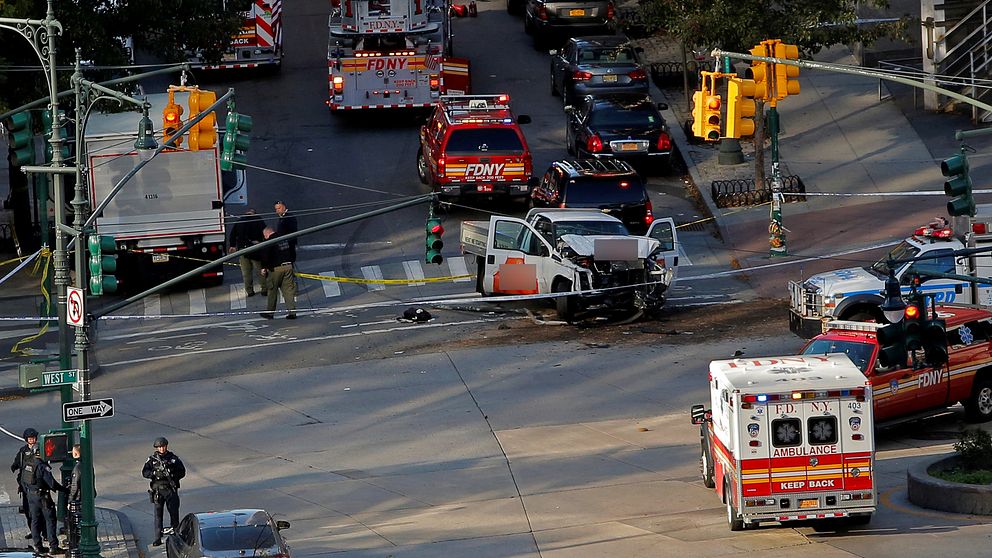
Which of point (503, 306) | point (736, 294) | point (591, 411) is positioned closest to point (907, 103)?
point (736, 294)

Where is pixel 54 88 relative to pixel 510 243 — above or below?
above

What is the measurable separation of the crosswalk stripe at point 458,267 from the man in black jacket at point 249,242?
388 centimetres

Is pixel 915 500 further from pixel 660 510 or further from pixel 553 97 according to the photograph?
pixel 553 97

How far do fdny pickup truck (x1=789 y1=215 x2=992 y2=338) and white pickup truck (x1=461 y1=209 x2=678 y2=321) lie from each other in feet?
9.54

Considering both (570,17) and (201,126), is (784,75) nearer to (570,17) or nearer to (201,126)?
(201,126)

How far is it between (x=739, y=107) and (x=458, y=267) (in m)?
13.9

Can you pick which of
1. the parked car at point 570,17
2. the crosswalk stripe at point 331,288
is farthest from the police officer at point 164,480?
the parked car at point 570,17

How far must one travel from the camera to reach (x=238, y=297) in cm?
3209

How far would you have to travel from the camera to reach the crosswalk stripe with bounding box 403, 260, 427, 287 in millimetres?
32500

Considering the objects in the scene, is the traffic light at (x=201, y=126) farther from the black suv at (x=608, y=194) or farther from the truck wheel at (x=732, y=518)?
the black suv at (x=608, y=194)

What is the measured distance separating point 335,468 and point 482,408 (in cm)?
324

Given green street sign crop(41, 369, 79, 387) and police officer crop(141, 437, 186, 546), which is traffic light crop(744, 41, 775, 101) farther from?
green street sign crop(41, 369, 79, 387)

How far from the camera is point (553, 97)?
46.0 meters

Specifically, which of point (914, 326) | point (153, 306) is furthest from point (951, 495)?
point (153, 306)
